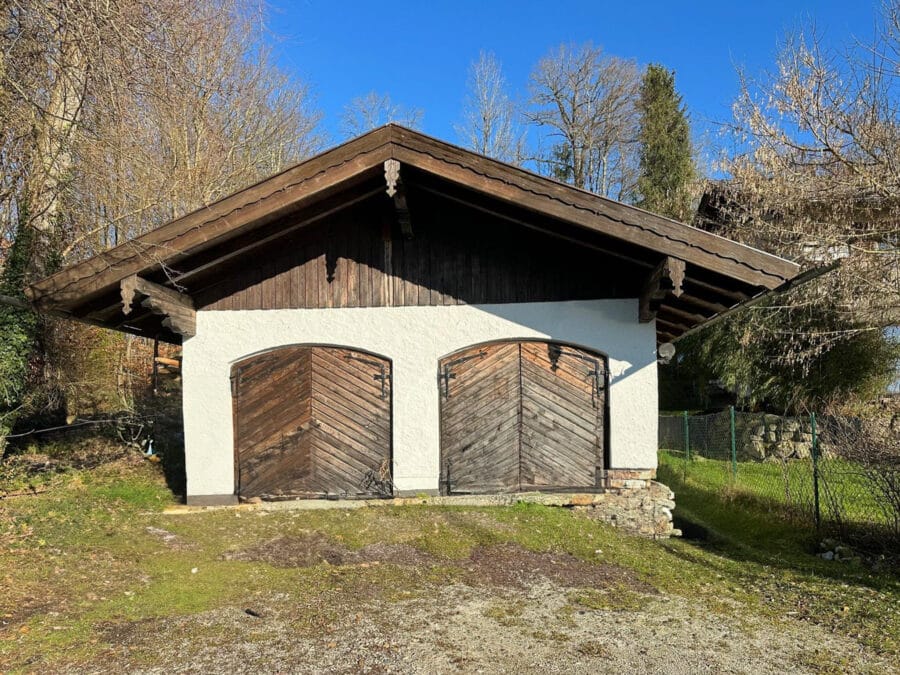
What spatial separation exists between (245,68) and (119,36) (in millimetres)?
13308

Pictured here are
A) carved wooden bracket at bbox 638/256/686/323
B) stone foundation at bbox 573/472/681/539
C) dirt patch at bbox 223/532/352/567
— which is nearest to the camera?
dirt patch at bbox 223/532/352/567

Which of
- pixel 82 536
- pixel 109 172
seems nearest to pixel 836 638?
pixel 82 536

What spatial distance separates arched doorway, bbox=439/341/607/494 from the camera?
7441mm

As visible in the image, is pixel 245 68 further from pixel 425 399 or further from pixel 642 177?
pixel 642 177

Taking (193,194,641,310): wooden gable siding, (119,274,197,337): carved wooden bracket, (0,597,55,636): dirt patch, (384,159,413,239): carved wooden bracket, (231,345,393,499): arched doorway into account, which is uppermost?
(384,159,413,239): carved wooden bracket

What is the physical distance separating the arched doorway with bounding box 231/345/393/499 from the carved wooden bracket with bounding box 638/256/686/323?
329cm

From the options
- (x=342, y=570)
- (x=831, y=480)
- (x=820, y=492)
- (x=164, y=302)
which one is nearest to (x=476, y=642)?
(x=342, y=570)

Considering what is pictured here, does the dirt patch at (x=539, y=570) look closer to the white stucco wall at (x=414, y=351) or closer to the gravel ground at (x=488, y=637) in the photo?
the gravel ground at (x=488, y=637)

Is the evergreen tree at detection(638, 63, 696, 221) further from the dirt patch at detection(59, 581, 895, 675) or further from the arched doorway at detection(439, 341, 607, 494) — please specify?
the dirt patch at detection(59, 581, 895, 675)

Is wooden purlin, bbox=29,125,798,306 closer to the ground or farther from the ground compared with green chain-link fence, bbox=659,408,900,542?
farther from the ground

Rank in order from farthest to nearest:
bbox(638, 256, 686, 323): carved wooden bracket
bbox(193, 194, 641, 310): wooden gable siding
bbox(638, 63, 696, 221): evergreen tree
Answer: bbox(638, 63, 696, 221): evergreen tree
bbox(193, 194, 641, 310): wooden gable siding
bbox(638, 256, 686, 323): carved wooden bracket

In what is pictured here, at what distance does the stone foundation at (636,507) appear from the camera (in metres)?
7.23

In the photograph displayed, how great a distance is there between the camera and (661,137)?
26781 mm

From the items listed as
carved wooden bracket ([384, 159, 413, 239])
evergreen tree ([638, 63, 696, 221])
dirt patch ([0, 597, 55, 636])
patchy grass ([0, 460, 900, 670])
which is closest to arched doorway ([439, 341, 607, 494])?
patchy grass ([0, 460, 900, 670])
